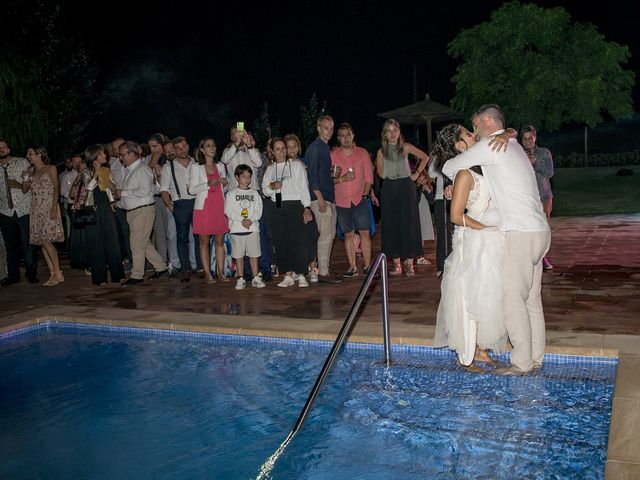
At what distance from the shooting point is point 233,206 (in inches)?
333

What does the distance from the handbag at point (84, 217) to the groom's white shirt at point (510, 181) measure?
18.9 feet

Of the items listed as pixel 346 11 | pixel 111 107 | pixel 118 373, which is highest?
pixel 346 11

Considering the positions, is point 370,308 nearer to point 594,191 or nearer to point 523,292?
point 523,292

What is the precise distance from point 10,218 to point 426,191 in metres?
5.57

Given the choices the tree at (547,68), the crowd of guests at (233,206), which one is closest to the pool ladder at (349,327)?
the crowd of guests at (233,206)

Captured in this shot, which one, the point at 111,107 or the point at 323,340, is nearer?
the point at 323,340

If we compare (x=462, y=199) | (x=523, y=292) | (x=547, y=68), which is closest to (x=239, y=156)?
(x=462, y=199)

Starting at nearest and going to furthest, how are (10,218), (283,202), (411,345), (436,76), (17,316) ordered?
(411,345) < (17,316) < (283,202) < (10,218) < (436,76)

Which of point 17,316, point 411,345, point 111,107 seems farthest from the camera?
point 111,107

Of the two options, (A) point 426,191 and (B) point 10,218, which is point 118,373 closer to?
(B) point 10,218

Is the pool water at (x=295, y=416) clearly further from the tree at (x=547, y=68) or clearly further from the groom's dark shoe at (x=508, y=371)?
the tree at (x=547, y=68)

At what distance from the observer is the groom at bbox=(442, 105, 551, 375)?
4.71 m

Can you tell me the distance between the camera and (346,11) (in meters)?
34.0

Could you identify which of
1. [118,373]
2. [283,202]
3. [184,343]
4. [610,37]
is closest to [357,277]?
[283,202]
